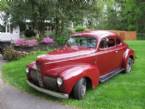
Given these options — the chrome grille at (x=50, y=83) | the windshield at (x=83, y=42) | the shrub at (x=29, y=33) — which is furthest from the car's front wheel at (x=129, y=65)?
the shrub at (x=29, y=33)

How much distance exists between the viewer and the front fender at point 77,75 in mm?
7508

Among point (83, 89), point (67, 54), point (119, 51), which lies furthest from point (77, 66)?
point (119, 51)

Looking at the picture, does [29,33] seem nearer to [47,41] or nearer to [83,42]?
[47,41]

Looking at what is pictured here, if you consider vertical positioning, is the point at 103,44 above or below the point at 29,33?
below

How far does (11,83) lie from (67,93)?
3.00 m

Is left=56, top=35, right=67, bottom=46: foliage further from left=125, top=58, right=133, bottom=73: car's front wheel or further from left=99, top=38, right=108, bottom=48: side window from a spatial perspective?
left=99, top=38, right=108, bottom=48: side window

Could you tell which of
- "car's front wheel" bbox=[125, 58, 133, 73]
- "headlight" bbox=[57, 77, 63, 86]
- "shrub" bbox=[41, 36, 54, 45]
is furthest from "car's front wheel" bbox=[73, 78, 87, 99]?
"shrub" bbox=[41, 36, 54, 45]

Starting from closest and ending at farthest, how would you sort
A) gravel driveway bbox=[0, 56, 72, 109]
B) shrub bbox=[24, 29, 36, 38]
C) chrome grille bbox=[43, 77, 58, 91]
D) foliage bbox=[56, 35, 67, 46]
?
gravel driveway bbox=[0, 56, 72, 109]
chrome grille bbox=[43, 77, 58, 91]
foliage bbox=[56, 35, 67, 46]
shrub bbox=[24, 29, 36, 38]

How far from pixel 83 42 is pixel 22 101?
8.98ft

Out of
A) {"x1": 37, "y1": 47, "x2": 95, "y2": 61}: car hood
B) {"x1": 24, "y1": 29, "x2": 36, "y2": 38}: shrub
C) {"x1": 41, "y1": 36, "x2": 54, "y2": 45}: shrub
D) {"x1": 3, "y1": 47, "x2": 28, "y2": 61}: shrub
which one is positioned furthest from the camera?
{"x1": 24, "y1": 29, "x2": 36, "y2": 38}: shrub

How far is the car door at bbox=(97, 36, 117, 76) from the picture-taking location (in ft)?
30.1

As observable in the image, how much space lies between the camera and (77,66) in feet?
26.9

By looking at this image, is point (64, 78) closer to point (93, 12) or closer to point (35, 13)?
point (35, 13)

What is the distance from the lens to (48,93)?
7.80 meters
